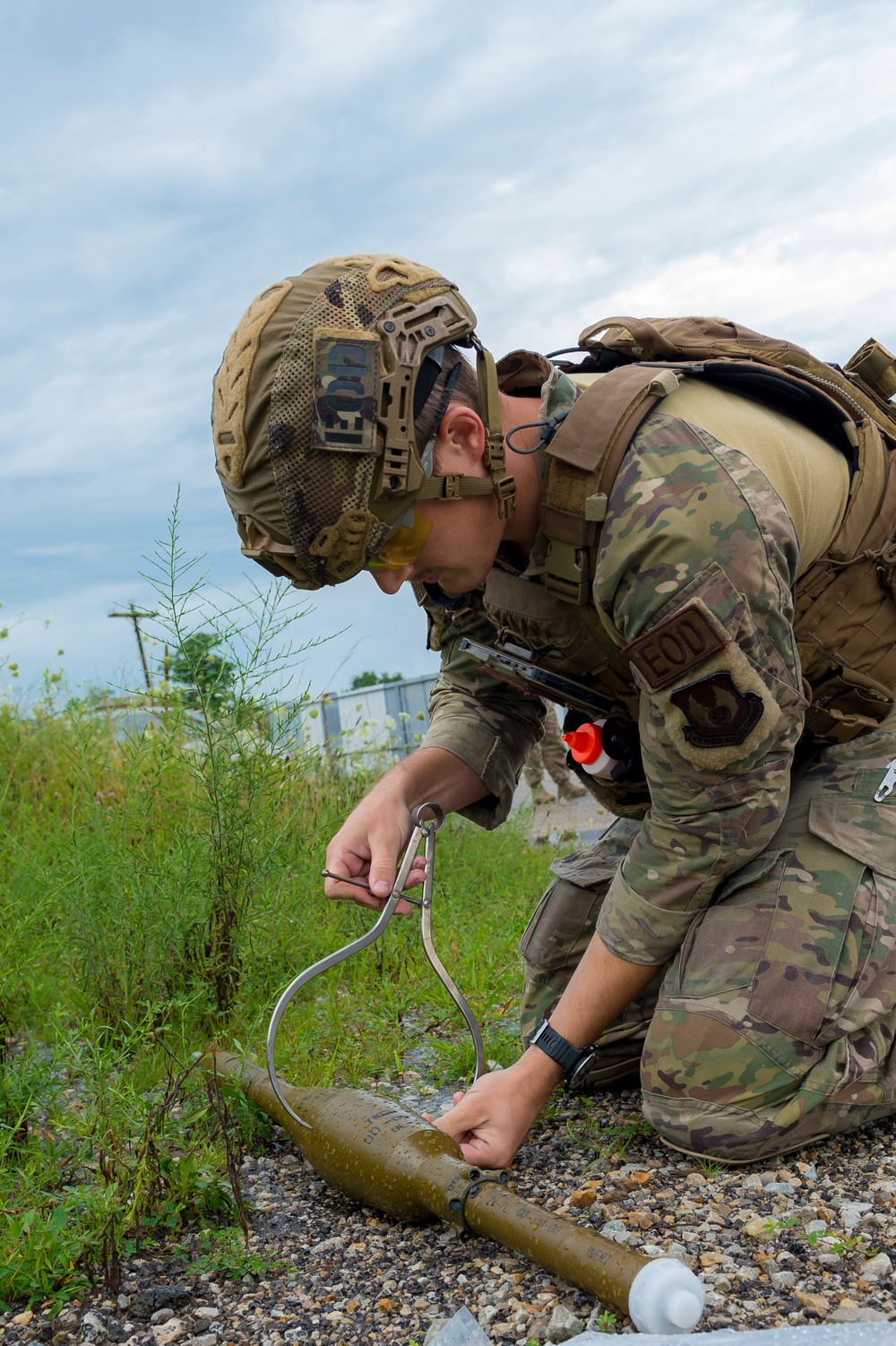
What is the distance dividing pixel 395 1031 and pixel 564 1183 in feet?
3.72

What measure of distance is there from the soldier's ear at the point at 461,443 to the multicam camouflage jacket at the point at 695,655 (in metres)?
0.22

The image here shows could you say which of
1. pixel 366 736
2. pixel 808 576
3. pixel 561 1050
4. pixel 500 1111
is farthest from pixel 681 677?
pixel 366 736

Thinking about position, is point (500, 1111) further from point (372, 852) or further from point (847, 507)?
point (847, 507)

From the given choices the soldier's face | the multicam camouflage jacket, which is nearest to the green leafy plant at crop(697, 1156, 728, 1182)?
the multicam camouflage jacket

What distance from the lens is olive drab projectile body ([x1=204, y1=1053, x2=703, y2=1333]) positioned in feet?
5.38

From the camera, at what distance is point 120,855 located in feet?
12.0

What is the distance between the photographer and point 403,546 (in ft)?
7.88

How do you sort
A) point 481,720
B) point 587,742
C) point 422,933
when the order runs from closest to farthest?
point 422,933
point 587,742
point 481,720

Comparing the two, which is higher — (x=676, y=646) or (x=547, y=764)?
(x=676, y=646)

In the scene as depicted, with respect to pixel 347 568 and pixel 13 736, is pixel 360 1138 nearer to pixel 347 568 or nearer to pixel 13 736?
pixel 347 568

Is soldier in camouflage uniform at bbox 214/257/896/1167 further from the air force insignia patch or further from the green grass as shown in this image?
the green grass

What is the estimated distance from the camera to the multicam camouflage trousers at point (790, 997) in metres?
2.41

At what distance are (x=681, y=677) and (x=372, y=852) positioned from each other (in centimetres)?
91

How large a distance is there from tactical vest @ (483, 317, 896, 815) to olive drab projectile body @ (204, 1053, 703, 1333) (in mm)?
1129
